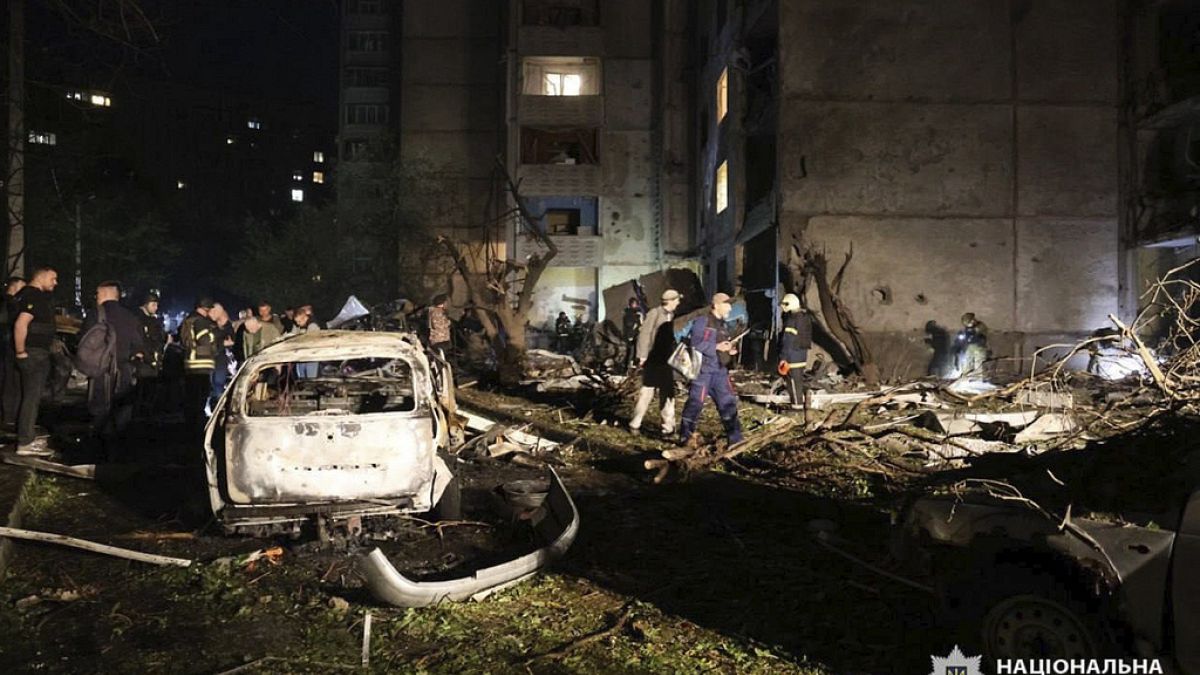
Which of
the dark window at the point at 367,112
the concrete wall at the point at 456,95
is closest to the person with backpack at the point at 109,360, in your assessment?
the concrete wall at the point at 456,95

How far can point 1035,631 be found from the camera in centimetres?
331

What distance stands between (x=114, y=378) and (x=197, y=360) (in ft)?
7.35

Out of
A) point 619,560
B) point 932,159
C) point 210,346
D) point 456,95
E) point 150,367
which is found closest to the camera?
point 619,560

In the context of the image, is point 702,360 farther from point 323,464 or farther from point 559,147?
point 559,147

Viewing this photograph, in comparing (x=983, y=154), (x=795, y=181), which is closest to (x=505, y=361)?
(x=795, y=181)

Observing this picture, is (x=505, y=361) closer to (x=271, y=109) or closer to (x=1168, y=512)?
(x=1168, y=512)

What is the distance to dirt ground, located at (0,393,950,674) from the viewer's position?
158 inches

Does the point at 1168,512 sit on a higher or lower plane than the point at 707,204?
lower

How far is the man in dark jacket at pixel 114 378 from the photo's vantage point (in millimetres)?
8828

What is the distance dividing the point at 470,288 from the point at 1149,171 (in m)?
16.9

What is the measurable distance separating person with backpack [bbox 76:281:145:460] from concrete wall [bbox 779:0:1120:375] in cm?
1433

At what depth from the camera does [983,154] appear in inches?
749

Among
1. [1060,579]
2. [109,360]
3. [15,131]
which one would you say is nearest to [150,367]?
[109,360]

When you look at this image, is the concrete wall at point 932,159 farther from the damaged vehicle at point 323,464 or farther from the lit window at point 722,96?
the damaged vehicle at point 323,464
